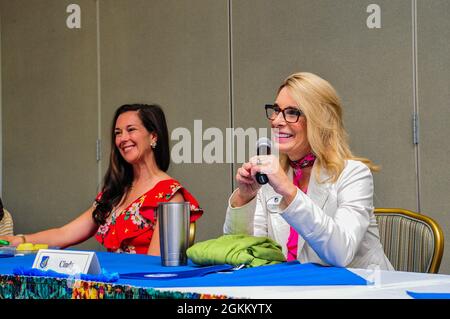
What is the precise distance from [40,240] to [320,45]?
1.77 meters

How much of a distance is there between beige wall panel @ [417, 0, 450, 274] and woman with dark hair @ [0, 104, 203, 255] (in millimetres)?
1231

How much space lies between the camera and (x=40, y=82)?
482 centimetres

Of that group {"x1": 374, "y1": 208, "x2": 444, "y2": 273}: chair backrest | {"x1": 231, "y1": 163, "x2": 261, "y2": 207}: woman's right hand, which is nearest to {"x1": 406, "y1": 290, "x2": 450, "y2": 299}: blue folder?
{"x1": 231, "y1": 163, "x2": 261, "y2": 207}: woman's right hand

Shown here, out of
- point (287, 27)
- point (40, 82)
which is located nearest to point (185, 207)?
point (287, 27)

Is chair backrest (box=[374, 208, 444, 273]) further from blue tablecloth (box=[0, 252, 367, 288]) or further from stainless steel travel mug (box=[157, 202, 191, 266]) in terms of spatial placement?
stainless steel travel mug (box=[157, 202, 191, 266])

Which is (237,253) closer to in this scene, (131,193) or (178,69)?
(131,193)

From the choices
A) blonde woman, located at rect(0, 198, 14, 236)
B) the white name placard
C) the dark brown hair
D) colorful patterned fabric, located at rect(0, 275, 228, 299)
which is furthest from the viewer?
blonde woman, located at rect(0, 198, 14, 236)

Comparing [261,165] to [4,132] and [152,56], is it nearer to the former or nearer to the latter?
[152,56]

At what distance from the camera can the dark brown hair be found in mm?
2885

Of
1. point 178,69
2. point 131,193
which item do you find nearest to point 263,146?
point 131,193

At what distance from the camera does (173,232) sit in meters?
1.85

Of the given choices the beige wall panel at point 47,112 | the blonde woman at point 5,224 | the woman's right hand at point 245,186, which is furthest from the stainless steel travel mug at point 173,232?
the beige wall panel at point 47,112

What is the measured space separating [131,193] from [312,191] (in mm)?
1047

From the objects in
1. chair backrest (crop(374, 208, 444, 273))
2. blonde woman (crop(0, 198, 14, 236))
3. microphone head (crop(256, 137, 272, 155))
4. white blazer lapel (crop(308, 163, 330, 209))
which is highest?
microphone head (crop(256, 137, 272, 155))
